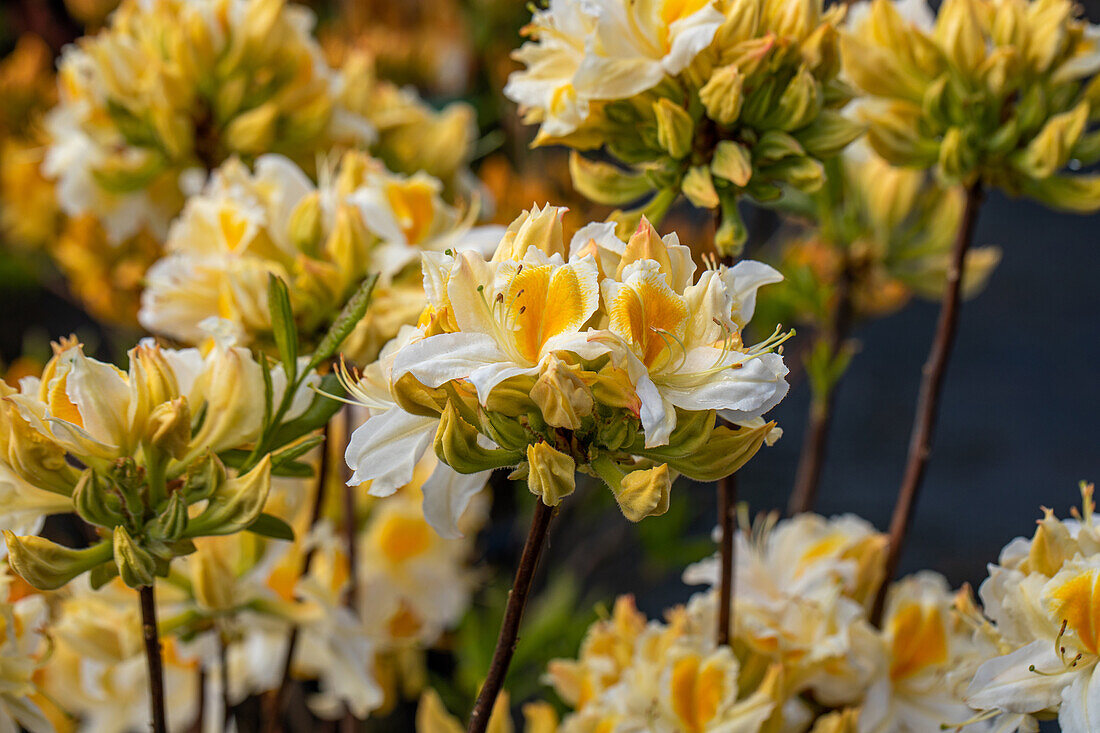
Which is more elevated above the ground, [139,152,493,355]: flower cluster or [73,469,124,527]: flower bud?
[139,152,493,355]: flower cluster

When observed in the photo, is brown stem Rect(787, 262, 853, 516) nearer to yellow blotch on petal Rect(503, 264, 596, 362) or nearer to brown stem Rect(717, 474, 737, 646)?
brown stem Rect(717, 474, 737, 646)

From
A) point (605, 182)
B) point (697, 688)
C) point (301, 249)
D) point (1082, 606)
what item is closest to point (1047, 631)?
point (1082, 606)

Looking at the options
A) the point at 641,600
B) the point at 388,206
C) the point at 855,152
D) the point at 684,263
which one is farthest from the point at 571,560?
the point at 684,263

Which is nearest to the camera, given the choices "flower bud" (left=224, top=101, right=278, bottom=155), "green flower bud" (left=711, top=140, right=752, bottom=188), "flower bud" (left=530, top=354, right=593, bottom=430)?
"flower bud" (left=530, top=354, right=593, bottom=430)

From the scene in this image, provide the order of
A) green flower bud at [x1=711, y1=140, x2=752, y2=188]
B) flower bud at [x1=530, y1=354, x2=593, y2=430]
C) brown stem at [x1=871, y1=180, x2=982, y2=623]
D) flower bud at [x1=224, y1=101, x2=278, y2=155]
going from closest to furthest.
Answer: flower bud at [x1=530, y1=354, x2=593, y2=430]
green flower bud at [x1=711, y1=140, x2=752, y2=188]
brown stem at [x1=871, y1=180, x2=982, y2=623]
flower bud at [x1=224, y1=101, x2=278, y2=155]

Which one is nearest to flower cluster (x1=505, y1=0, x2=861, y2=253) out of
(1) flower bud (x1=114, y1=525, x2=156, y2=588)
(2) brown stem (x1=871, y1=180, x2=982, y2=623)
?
(2) brown stem (x1=871, y1=180, x2=982, y2=623)

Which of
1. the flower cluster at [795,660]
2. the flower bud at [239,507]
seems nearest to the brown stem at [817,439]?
the flower cluster at [795,660]
